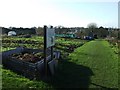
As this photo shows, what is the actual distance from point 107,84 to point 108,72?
2.80 m

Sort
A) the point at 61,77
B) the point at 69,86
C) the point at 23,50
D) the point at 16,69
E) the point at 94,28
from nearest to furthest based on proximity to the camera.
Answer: the point at 69,86 → the point at 61,77 → the point at 16,69 → the point at 23,50 → the point at 94,28

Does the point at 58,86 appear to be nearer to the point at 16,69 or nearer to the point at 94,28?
the point at 16,69

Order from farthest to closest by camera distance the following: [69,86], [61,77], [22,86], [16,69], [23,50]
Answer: [23,50] < [16,69] < [61,77] < [69,86] < [22,86]

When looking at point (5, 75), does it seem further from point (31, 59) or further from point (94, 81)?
point (94, 81)

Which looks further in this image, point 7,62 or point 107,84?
point 7,62

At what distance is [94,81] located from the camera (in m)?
9.98

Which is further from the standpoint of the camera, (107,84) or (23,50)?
(23,50)

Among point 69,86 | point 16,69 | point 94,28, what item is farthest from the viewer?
point 94,28

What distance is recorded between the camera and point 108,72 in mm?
12258

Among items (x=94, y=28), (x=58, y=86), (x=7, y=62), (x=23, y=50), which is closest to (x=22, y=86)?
(x=58, y=86)

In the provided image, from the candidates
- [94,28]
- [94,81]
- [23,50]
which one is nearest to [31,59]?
[94,81]

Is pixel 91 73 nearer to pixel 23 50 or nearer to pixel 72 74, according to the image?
pixel 72 74

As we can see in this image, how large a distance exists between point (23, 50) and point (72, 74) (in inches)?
276

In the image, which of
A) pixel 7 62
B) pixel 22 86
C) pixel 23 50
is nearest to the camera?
pixel 22 86
